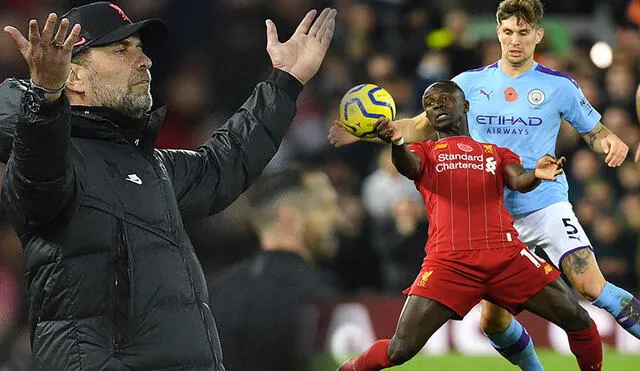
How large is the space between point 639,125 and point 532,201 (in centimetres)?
A: 469

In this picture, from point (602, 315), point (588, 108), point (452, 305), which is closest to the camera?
point (452, 305)

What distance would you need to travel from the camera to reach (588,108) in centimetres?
602

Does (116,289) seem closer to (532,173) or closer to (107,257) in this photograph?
(107,257)

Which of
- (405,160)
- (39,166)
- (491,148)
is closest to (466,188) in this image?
(491,148)

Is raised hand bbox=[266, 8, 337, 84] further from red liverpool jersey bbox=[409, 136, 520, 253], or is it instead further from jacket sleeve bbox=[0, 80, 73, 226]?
jacket sleeve bbox=[0, 80, 73, 226]

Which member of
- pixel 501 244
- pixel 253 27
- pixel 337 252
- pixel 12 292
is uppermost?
pixel 501 244

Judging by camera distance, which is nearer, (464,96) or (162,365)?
(162,365)

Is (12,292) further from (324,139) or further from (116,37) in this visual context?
(116,37)

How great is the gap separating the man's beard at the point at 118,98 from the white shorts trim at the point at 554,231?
2.69 metres

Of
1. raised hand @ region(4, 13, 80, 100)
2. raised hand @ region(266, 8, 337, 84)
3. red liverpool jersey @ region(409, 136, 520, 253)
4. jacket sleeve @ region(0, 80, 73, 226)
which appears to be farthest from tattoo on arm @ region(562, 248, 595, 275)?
raised hand @ region(4, 13, 80, 100)

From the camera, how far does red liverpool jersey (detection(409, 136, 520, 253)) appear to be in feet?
18.7

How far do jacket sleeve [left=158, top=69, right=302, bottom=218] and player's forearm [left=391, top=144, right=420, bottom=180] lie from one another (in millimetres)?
999

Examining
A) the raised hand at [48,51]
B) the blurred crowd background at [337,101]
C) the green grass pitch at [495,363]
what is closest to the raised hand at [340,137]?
the raised hand at [48,51]

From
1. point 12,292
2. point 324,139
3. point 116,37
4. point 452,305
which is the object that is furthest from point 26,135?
point 324,139
